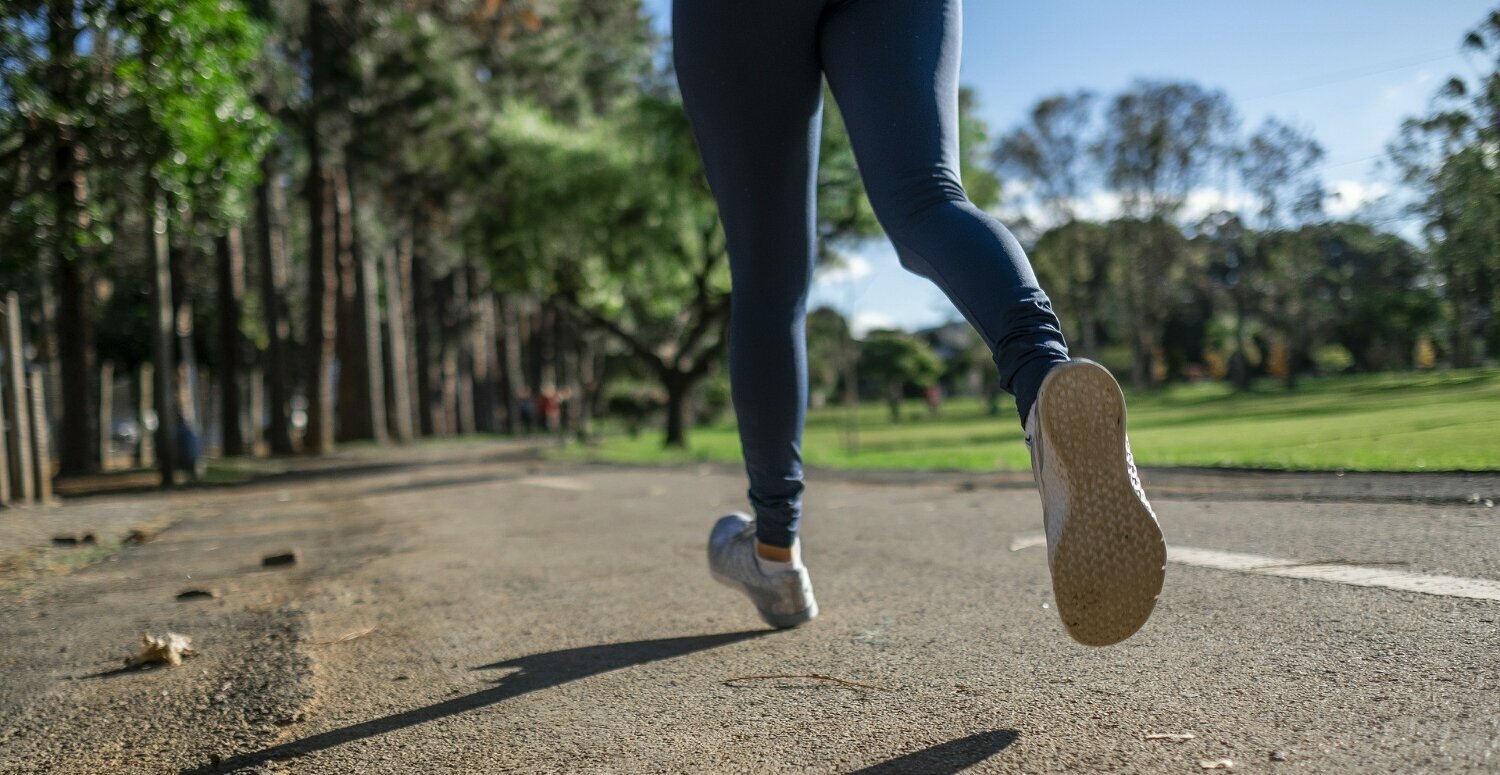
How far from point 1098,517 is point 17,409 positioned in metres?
10.3

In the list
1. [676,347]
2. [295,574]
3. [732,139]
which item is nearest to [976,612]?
[732,139]

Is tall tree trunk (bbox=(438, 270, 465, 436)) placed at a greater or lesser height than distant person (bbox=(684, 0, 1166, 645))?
greater

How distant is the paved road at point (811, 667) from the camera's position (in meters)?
1.43

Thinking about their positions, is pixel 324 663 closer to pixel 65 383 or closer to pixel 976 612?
pixel 976 612

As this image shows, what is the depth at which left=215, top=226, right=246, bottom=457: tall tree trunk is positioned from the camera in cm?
2153

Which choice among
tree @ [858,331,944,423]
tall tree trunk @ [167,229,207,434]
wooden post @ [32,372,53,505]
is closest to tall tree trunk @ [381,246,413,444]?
tall tree trunk @ [167,229,207,434]

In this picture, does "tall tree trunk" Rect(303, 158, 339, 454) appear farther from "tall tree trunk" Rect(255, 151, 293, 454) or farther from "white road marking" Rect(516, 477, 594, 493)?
"white road marking" Rect(516, 477, 594, 493)

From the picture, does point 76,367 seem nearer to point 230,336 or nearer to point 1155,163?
point 230,336

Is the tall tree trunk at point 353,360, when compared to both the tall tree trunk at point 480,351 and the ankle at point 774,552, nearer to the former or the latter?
the tall tree trunk at point 480,351

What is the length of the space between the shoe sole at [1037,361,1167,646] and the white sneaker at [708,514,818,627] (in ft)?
2.85

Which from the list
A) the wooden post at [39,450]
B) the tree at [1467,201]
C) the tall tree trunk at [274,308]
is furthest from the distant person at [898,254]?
the tall tree trunk at [274,308]

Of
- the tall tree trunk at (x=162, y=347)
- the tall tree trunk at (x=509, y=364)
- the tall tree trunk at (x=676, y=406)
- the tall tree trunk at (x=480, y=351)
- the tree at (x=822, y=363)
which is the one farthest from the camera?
the tree at (x=822, y=363)

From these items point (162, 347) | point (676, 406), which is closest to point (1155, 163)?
point (676, 406)

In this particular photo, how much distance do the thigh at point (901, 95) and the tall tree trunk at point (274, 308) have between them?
79.2 ft
